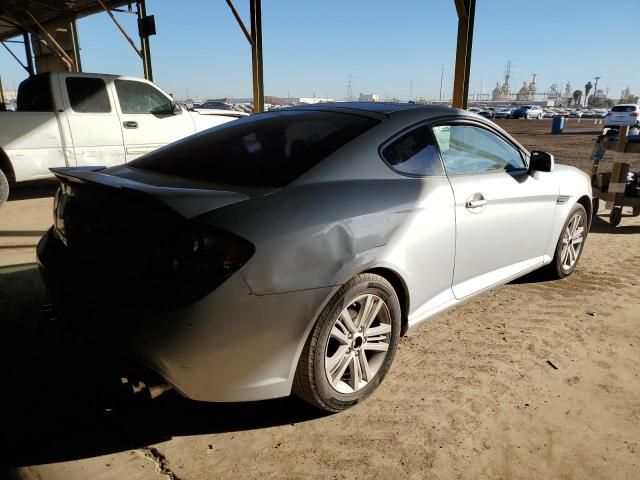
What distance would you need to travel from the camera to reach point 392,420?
2.25 m

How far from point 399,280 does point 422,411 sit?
2.14 feet

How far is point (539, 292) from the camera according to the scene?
386 centimetres

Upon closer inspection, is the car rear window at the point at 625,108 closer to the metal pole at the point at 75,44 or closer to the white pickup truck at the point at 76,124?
the metal pole at the point at 75,44

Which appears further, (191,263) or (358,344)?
(358,344)

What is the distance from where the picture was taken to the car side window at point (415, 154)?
250 centimetres

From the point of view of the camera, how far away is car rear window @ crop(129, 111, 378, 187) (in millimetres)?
2236

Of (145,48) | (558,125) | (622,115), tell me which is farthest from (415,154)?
(622,115)

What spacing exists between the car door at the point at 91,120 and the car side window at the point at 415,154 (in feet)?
19.1

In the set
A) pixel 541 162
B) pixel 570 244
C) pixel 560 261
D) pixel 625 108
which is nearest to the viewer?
pixel 541 162

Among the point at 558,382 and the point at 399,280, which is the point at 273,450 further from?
the point at 558,382

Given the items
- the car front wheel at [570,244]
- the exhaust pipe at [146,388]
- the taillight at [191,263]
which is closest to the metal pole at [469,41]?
the car front wheel at [570,244]

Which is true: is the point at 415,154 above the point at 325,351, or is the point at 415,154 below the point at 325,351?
above

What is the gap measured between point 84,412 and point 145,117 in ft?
20.3

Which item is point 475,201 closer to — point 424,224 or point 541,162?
point 424,224
